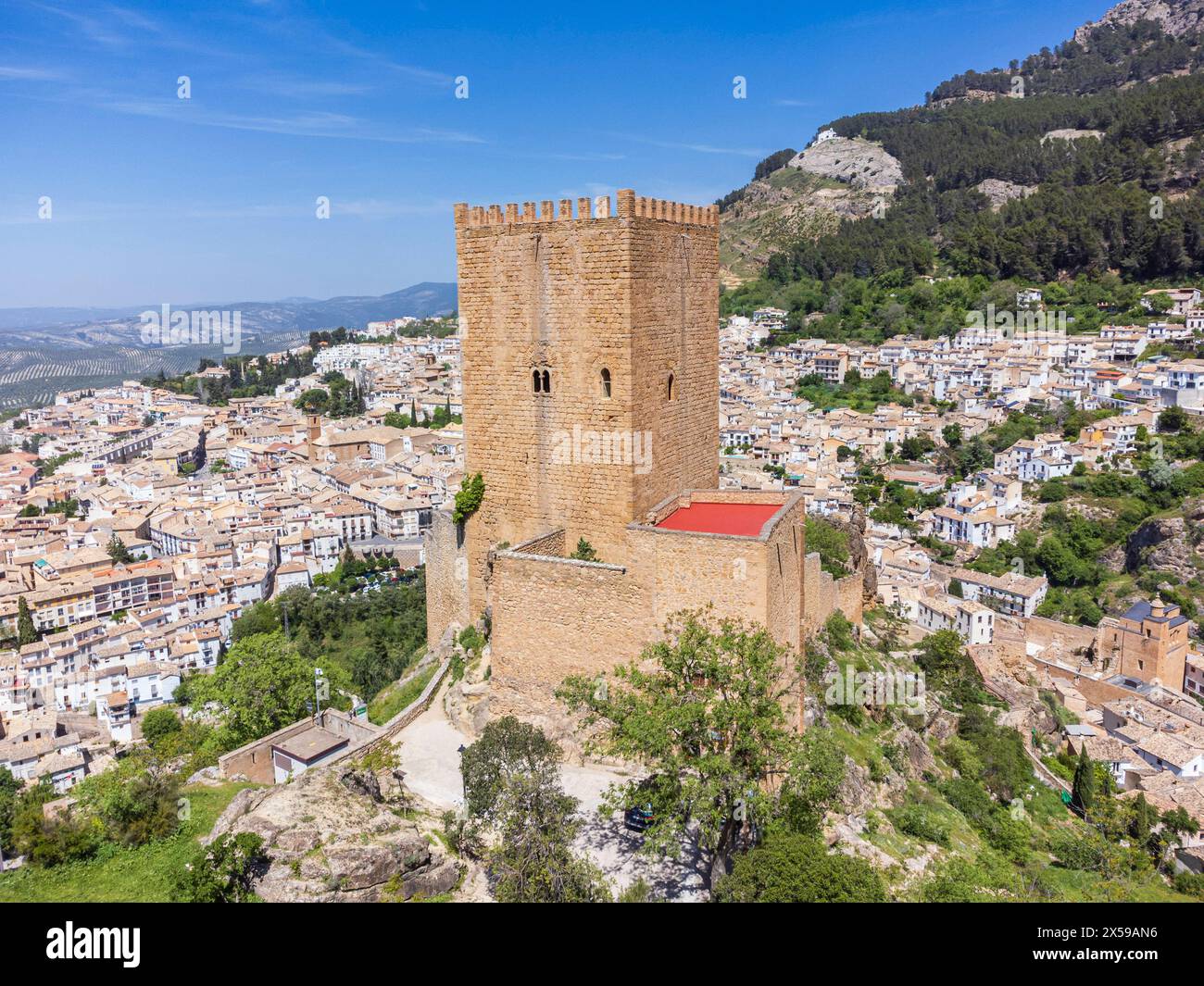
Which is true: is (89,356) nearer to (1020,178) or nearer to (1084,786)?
(1020,178)

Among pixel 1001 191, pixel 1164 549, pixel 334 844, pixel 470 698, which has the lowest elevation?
pixel 1164 549

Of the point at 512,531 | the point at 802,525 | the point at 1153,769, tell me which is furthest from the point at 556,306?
the point at 1153,769

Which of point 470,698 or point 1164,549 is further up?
point 470,698

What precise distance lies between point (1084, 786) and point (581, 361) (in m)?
21.1

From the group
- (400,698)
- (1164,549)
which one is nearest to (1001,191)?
(1164,549)

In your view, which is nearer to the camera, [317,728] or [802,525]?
[802,525]

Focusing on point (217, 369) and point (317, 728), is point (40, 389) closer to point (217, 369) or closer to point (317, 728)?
point (217, 369)

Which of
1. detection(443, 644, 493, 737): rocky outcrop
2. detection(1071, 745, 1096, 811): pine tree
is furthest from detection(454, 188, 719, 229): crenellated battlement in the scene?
detection(1071, 745, 1096, 811): pine tree

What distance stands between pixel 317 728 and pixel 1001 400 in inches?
2775

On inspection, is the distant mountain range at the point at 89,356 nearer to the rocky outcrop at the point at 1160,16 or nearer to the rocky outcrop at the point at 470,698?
the rocky outcrop at the point at 470,698

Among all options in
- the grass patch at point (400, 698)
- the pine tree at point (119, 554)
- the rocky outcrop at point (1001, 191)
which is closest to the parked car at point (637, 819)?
the grass patch at point (400, 698)

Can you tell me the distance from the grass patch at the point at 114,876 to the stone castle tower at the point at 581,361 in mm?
5894

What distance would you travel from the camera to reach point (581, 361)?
1266 cm
